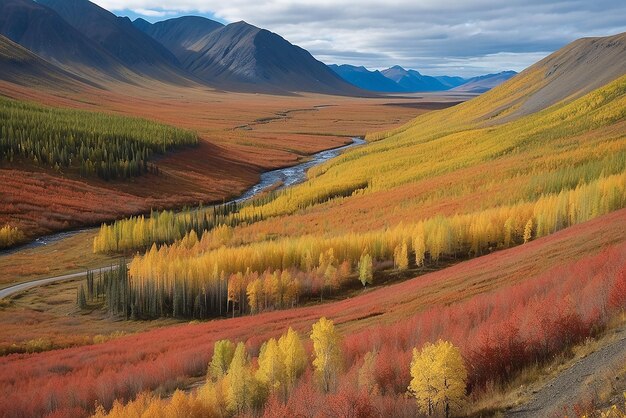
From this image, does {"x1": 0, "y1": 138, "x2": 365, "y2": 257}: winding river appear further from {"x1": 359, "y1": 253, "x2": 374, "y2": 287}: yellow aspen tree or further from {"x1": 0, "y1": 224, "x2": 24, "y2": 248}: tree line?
{"x1": 359, "y1": 253, "x2": 374, "y2": 287}: yellow aspen tree

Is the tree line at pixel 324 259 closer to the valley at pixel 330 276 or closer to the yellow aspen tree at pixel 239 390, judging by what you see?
the valley at pixel 330 276

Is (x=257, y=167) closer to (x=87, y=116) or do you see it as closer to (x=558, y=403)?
(x=87, y=116)

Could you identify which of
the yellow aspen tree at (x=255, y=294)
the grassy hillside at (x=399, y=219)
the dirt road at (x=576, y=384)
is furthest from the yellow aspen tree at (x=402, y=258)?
the dirt road at (x=576, y=384)

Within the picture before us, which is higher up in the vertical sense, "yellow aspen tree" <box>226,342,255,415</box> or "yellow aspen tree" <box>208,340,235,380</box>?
"yellow aspen tree" <box>226,342,255,415</box>

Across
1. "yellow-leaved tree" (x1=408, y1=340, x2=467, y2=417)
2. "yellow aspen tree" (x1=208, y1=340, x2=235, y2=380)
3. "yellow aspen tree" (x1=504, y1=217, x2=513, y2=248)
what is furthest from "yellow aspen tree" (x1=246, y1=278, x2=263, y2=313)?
"yellow-leaved tree" (x1=408, y1=340, x2=467, y2=417)

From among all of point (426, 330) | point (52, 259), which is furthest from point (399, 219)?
point (52, 259)

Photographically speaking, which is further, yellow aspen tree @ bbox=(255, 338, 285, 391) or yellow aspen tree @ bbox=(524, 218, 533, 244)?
yellow aspen tree @ bbox=(524, 218, 533, 244)
